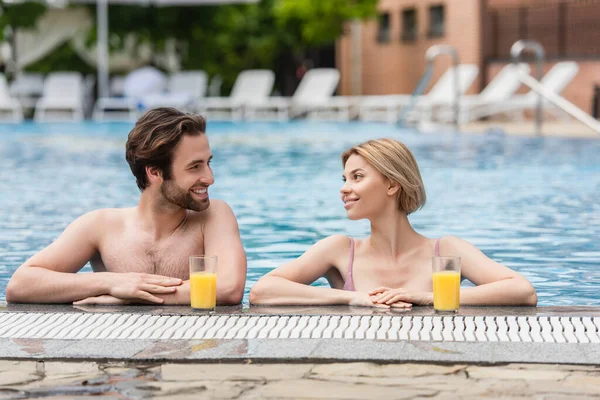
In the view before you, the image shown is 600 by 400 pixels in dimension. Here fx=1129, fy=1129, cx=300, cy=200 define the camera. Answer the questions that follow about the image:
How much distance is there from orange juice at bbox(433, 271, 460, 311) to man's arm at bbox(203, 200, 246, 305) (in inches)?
28.8

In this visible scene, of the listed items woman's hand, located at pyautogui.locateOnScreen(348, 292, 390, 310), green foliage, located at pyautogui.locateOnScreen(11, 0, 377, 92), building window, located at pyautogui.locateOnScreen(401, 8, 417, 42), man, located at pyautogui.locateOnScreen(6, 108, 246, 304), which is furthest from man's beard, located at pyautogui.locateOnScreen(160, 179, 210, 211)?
building window, located at pyautogui.locateOnScreen(401, 8, 417, 42)

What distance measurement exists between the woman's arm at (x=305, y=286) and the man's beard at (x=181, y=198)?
0.35 m

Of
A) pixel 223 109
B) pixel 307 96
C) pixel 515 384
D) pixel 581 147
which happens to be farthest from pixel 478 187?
pixel 223 109

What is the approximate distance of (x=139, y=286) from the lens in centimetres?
405

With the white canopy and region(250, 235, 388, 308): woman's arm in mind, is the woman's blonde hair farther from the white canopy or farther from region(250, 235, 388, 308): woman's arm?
the white canopy

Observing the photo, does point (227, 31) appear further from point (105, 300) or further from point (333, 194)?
point (105, 300)

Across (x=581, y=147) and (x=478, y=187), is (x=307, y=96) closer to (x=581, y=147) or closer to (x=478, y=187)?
(x=581, y=147)

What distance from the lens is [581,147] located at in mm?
14453

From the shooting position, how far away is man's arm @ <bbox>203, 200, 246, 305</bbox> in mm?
4062

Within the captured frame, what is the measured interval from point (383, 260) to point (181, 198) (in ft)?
2.60

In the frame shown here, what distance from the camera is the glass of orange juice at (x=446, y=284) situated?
3775 millimetres

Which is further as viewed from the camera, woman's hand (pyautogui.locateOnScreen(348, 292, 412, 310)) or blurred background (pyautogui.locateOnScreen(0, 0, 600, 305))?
blurred background (pyautogui.locateOnScreen(0, 0, 600, 305))

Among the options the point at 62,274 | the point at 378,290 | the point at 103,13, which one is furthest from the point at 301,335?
the point at 103,13

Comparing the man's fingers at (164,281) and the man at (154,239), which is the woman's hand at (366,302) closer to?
the man at (154,239)
